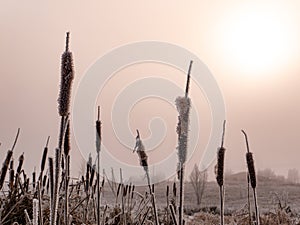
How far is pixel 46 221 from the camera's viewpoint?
7.23 ft

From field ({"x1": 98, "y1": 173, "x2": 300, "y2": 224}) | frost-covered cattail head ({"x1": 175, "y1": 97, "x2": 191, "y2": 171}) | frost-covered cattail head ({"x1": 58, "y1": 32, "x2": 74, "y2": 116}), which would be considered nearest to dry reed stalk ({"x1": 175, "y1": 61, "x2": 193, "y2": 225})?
frost-covered cattail head ({"x1": 175, "y1": 97, "x2": 191, "y2": 171})

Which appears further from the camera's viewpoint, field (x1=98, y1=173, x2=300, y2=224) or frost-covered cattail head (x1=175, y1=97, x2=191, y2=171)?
field (x1=98, y1=173, x2=300, y2=224)

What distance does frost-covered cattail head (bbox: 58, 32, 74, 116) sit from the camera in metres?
0.80

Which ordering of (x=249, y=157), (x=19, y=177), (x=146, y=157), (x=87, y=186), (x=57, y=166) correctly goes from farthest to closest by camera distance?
(x=19, y=177) → (x=87, y=186) → (x=249, y=157) → (x=146, y=157) → (x=57, y=166)

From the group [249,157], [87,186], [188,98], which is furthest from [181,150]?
[87,186]

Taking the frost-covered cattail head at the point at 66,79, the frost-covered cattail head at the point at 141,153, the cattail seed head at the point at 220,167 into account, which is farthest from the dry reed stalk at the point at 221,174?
the frost-covered cattail head at the point at 66,79

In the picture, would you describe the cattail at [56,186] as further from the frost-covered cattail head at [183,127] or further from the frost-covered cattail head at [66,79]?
the frost-covered cattail head at [183,127]

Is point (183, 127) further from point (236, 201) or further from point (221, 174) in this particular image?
point (236, 201)

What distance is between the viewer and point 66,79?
2.74 feet

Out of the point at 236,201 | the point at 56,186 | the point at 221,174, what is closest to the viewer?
the point at 56,186

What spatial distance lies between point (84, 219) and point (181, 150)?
62.3 inches

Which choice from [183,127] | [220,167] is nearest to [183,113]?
[183,127]

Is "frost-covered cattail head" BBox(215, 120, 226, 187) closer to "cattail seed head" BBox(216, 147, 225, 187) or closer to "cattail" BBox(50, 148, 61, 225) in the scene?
"cattail seed head" BBox(216, 147, 225, 187)

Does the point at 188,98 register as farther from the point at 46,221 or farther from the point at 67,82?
the point at 46,221
